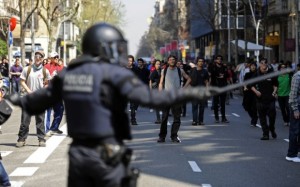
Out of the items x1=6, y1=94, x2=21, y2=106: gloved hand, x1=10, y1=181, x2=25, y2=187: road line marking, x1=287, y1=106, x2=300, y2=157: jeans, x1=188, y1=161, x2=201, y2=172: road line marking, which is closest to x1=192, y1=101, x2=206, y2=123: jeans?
x1=287, y1=106, x2=300, y2=157: jeans

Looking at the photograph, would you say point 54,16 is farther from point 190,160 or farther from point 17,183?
point 17,183

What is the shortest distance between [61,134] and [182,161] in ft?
15.2

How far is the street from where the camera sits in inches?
343

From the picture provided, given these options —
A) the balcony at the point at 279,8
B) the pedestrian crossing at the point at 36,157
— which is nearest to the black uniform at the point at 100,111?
the pedestrian crossing at the point at 36,157

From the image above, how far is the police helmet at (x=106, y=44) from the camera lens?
13.8ft

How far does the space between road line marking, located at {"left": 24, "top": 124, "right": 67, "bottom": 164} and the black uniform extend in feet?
20.7

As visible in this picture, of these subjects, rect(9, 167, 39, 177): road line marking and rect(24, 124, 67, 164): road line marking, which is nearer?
rect(9, 167, 39, 177): road line marking

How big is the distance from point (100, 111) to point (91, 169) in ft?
1.30

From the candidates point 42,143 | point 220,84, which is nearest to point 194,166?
point 42,143

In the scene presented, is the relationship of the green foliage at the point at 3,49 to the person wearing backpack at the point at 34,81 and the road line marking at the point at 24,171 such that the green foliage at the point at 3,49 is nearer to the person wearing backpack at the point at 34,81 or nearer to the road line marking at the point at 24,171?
the person wearing backpack at the point at 34,81

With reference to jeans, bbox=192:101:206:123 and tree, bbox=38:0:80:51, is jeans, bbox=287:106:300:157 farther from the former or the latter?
tree, bbox=38:0:80:51

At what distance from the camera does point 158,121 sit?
1703cm

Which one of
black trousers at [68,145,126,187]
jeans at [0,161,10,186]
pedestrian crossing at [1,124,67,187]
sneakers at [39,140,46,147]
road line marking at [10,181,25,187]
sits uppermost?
black trousers at [68,145,126,187]

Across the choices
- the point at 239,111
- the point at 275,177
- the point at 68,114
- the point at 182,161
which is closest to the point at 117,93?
A: the point at 68,114
